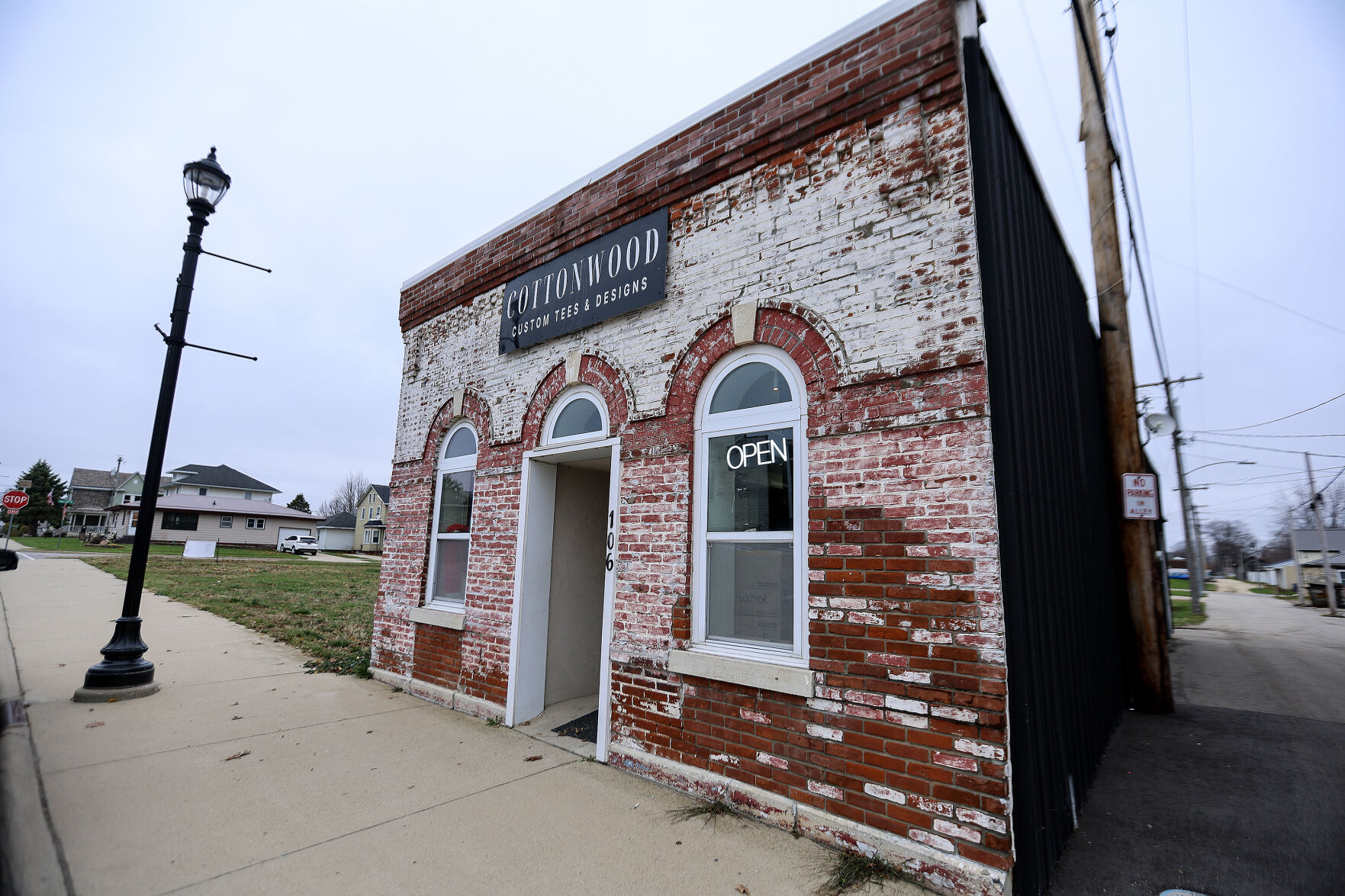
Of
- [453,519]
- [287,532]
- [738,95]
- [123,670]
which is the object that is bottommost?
[123,670]

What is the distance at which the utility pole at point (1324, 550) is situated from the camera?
22.1 m

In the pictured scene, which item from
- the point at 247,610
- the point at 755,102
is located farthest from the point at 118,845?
the point at 247,610

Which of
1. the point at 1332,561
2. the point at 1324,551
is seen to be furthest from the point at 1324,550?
the point at 1332,561

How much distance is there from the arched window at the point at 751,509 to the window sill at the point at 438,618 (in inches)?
126

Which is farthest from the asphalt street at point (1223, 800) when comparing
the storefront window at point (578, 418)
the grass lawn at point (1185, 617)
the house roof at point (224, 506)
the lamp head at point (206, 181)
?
the house roof at point (224, 506)

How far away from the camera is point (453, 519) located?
7.21 metres

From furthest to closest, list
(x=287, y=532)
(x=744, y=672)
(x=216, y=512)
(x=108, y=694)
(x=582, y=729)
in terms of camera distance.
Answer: (x=287, y=532) → (x=216, y=512) → (x=108, y=694) → (x=582, y=729) → (x=744, y=672)

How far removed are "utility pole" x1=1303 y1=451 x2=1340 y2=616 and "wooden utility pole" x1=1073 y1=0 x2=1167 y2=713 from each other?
75.8 ft

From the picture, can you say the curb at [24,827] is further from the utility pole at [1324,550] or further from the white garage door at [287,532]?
the white garage door at [287,532]

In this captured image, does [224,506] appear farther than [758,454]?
Yes

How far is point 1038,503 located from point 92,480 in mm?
103621

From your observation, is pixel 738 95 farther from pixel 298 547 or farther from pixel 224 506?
pixel 224 506

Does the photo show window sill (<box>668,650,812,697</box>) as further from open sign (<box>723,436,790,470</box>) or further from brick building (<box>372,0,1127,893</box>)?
open sign (<box>723,436,790,470</box>)

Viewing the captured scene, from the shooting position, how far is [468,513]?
276 inches
